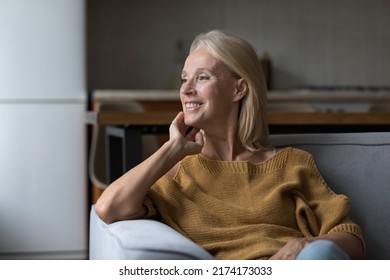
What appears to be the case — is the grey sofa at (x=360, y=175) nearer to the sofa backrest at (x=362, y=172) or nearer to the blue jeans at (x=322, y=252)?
the sofa backrest at (x=362, y=172)

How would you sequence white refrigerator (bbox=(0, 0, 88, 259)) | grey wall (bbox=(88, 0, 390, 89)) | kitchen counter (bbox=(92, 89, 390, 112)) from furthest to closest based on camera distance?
grey wall (bbox=(88, 0, 390, 89)) → kitchen counter (bbox=(92, 89, 390, 112)) → white refrigerator (bbox=(0, 0, 88, 259))

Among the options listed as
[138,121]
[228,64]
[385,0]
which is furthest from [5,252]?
[385,0]

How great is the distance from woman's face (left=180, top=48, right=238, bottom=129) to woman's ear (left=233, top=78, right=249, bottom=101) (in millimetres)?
24

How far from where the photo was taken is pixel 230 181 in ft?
5.32

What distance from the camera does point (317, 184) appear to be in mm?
1668

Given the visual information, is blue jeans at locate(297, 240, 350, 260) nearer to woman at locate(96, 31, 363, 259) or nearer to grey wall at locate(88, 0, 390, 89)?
woman at locate(96, 31, 363, 259)

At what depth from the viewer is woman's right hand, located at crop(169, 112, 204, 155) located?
158 cm

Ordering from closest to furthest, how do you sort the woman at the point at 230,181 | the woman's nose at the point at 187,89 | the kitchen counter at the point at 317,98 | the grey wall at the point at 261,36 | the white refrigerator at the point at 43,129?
the woman at the point at 230,181
the woman's nose at the point at 187,89
the white refrigerator at the point at 43,129
the kitchen counter at the point at 317,98
the grey wall at the point at 261,36

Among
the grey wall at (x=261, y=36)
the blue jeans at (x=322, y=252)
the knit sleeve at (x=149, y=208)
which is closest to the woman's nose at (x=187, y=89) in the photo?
the knit sleeve at (x=149, y=208)

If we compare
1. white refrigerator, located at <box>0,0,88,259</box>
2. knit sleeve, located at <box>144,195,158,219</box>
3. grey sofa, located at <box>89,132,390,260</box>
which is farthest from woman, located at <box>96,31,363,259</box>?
white refrigerator, located at <box>0,0,88,259</box>

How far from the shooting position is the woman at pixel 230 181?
150 cm

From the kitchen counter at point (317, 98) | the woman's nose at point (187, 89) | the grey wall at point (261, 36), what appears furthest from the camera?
the grey wall at point (261, 36)

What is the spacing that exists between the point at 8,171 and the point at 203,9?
5.77 feet

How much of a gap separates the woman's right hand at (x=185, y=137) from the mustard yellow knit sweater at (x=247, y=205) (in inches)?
2.2
